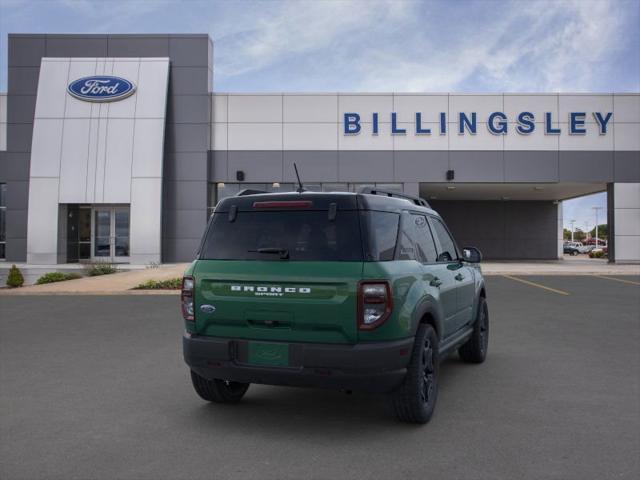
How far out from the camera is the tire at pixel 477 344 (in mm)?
6465

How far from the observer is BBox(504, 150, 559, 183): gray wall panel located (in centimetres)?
2648

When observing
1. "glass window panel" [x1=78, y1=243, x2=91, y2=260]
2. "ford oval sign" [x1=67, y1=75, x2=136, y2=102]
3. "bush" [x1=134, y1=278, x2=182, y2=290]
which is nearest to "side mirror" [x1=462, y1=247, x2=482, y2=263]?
"bush" [x1=134, y1=278, x2=182, y2=290]

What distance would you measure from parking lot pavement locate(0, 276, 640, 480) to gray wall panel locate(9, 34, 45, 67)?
23.7m

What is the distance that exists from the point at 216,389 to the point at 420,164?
75.0 ft

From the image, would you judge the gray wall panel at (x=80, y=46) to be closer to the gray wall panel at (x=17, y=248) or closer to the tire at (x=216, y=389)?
the gray wall panel at (x=17, y=248)

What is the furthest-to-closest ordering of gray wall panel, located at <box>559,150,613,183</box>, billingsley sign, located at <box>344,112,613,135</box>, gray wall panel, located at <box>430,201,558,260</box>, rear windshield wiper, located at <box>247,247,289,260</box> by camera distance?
gray wall panel, located at <box>430,201,558,260</box> → gray wall panel, located at <box>559,150,613,183</box> → billingsley sign, located at <box>344,112,613,135</box> → rear windshield wiper, located at <box>247,247,289,260</box>

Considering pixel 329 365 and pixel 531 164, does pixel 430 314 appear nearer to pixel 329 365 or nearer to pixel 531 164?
pixel 329 365

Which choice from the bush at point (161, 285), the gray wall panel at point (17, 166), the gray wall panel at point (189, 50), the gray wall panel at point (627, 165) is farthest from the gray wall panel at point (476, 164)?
the gray wall panel at point (17, 166)

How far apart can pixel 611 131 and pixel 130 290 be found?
2295 centimetres

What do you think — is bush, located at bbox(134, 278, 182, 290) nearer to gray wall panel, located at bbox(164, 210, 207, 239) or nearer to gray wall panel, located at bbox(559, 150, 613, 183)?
gray wall panel, located at bbox(164, 210, 207, 239)

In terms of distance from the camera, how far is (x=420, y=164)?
26.5 m

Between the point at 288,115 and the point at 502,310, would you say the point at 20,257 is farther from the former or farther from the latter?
the point at 502,310

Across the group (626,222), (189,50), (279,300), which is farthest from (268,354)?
(626,222)

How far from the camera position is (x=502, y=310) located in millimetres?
11047
